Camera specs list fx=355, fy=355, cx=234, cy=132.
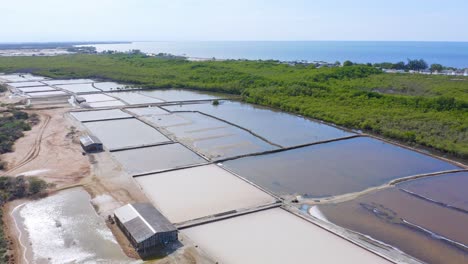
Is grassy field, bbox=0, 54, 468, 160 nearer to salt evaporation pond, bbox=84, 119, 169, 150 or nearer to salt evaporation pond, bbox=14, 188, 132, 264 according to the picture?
salt evaporation pond, bbox=84, 119, 169, 150

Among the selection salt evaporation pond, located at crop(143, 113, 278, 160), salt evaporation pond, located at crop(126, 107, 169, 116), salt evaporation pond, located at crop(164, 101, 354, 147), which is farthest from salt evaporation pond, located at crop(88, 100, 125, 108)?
salt evaporation pond, located at crop(143, 113, 278, 160)

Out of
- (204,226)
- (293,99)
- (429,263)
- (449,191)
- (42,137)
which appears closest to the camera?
(429,263)

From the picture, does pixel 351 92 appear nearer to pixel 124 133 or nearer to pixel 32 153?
pixel 124 133

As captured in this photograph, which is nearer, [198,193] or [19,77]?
[198,193]

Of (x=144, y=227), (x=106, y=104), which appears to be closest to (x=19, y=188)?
(x=144, y=227)

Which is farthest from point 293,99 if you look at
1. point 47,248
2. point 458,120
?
point 47,248

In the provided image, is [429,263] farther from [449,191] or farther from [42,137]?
[42,137]

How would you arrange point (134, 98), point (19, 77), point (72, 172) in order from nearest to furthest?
point (72, 172) < point (134, 98) < point (19, 77)

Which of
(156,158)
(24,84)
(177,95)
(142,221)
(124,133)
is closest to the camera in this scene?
(142,221)
